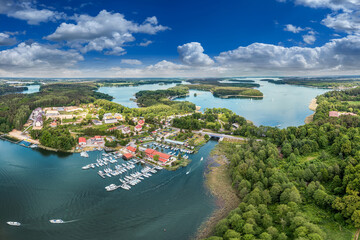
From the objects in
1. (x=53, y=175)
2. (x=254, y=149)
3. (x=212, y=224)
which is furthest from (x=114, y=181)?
(x=254, y=149)

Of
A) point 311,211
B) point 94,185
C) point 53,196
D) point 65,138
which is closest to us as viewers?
point 311,211

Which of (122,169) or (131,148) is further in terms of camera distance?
(131,148)

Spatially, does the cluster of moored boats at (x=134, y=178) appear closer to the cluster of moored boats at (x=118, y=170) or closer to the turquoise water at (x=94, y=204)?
the turquoise water at (x=94, y=204)

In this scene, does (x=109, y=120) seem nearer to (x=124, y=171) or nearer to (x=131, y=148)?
(x=131, y=148)

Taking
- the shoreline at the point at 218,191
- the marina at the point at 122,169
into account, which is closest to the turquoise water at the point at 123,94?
the marina at the point at 122,169

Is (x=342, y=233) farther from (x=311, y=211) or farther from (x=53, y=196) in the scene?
(x=53, y=196)

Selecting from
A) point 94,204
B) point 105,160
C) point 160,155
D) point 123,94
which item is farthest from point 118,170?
point 123,94

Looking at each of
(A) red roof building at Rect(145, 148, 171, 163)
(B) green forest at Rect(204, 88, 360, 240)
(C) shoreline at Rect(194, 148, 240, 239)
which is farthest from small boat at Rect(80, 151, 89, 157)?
(B) green forest at Rect(204, 88, 360, 240)
